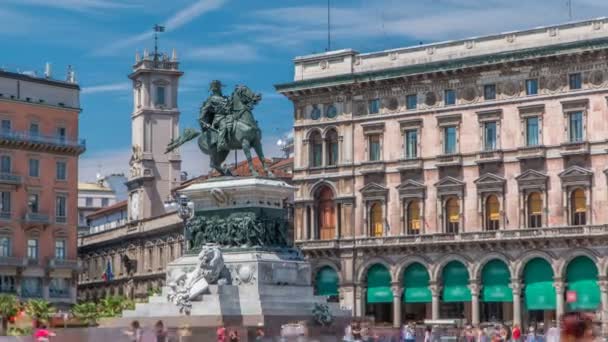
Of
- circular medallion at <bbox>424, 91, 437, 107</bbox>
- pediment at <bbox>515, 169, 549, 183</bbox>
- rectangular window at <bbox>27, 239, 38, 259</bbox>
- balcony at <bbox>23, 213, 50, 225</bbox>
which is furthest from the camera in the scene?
rectangular window at <bbox>27, 239, 38, 259</bbox>

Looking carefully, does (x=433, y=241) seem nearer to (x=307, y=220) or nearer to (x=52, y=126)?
(x=307, y=220)

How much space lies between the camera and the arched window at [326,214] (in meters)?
78.8

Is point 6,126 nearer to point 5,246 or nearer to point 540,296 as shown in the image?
point 5,246

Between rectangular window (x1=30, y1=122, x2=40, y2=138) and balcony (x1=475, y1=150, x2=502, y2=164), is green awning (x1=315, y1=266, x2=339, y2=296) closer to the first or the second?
balcony (x1=475, y1=150, x2=502, y2=164)

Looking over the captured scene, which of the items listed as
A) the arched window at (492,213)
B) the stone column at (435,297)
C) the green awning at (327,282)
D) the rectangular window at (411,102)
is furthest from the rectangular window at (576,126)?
the green awning at (327,282)

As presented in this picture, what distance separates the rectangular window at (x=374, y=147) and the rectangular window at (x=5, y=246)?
23.9 m

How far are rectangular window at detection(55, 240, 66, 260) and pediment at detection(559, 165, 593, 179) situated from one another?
3412 cm

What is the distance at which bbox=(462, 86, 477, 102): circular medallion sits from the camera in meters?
73.7

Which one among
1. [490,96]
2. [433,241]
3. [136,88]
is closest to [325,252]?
[433,241]

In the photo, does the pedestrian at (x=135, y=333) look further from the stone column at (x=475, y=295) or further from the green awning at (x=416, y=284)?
the green awning at (x=416, y=284)

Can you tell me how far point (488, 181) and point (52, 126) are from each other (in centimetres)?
3026

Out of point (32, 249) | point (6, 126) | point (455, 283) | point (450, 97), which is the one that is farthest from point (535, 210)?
point (6, 126)

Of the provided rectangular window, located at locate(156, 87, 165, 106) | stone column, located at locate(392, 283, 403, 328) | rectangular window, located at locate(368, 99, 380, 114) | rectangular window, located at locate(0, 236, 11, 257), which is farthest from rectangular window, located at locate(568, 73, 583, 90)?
rectangular window, located at locate(156, 87, 165, 106)

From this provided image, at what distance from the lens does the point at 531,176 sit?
2790 inches
